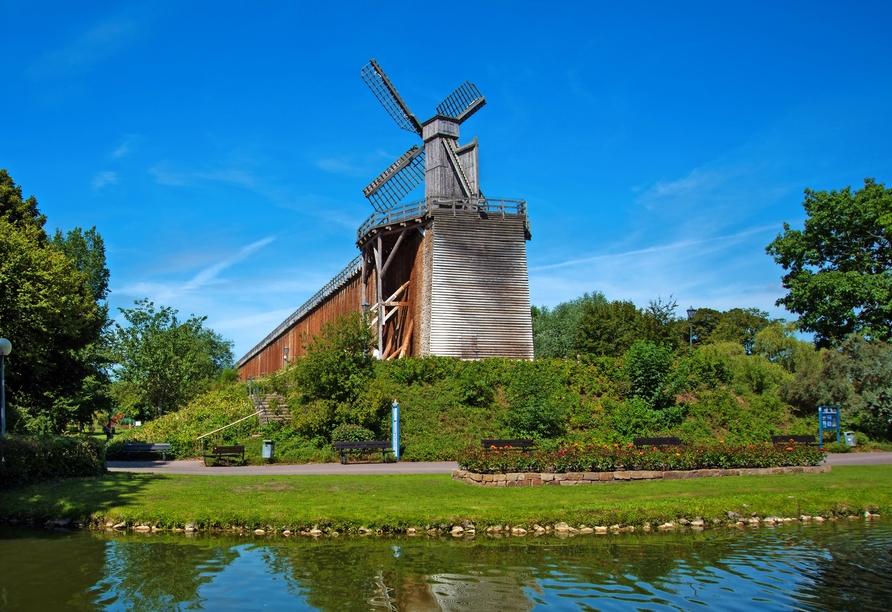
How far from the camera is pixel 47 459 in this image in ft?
54.1

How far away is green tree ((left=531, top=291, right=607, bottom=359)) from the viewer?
195 feet

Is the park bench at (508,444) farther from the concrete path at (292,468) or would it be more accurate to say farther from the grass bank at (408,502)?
the grass bank at (408,502)

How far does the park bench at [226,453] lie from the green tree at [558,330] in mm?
35826

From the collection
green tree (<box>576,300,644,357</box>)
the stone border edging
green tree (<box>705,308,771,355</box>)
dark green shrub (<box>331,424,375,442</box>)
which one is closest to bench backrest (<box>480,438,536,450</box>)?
the stone border edging

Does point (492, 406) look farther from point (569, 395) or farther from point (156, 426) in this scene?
point (156, 426)

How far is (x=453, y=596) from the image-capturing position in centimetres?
838

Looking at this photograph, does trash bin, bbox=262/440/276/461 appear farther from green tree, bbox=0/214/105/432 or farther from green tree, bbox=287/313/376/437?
green tree, bbox=0/214/105/432

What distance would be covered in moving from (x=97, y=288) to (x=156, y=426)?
613 inches

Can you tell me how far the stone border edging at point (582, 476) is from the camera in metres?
17.0

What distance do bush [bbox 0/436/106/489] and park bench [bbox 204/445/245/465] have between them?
4358 millimetres

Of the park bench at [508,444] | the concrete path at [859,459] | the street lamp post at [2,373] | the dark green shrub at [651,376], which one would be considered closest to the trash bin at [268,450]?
the park bench at [508,444]

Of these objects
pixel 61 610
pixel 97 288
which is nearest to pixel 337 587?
pixel 61 610

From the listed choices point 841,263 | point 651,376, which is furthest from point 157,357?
point 841,263

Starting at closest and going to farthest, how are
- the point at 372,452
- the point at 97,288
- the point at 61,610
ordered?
the point at 61,610 < the point at 372,452 < the point at 97,288
